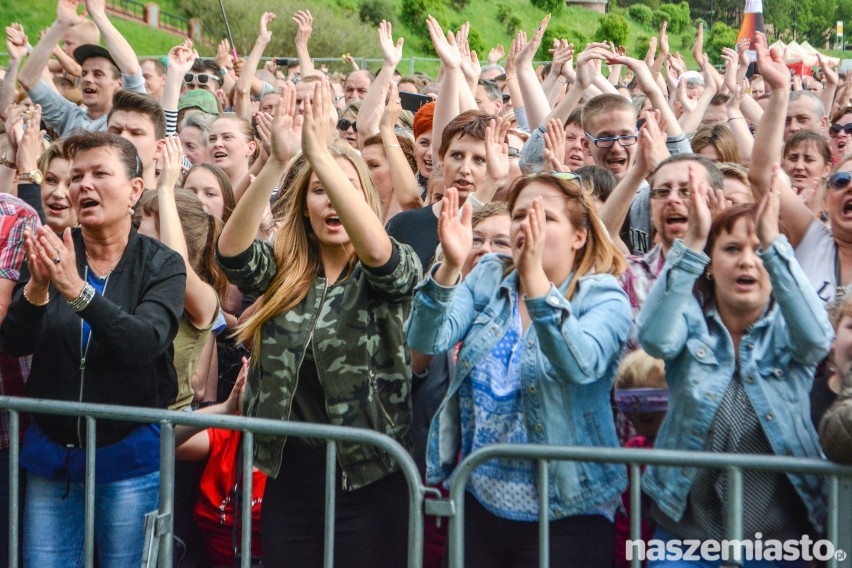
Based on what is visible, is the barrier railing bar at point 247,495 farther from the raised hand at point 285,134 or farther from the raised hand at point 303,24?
the raised hand at point 303,24

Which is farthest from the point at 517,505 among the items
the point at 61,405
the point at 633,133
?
the point at 633,133

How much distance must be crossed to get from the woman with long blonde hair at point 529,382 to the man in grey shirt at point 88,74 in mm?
4326

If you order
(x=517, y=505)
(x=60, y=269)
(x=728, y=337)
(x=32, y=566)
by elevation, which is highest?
(x=60, y=269)

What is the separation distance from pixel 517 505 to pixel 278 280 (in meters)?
1.10

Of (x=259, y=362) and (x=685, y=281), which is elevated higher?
(x=685, y=281)

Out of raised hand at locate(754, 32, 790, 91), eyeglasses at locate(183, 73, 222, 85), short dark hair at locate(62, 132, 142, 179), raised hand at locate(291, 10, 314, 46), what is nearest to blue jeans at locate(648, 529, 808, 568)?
raised hand at locate(754, 32, 790, 91)

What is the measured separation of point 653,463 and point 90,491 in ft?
5.90

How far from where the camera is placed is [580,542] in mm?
3123

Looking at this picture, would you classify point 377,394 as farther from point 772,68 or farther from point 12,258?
point 772,68

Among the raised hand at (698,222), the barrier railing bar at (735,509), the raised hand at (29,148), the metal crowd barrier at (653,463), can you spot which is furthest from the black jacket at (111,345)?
the barrier railing bar at (735,509)

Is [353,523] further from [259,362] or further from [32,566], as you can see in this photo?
[32,566]

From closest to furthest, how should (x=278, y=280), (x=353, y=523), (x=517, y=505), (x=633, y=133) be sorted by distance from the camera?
(x=517, y=505) → (x=353, y=523) → (x=278, y=280) → (x=633, y=133)

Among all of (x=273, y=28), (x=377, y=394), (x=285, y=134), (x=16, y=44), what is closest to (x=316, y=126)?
(x=285, y=134)

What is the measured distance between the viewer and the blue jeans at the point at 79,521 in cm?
362
